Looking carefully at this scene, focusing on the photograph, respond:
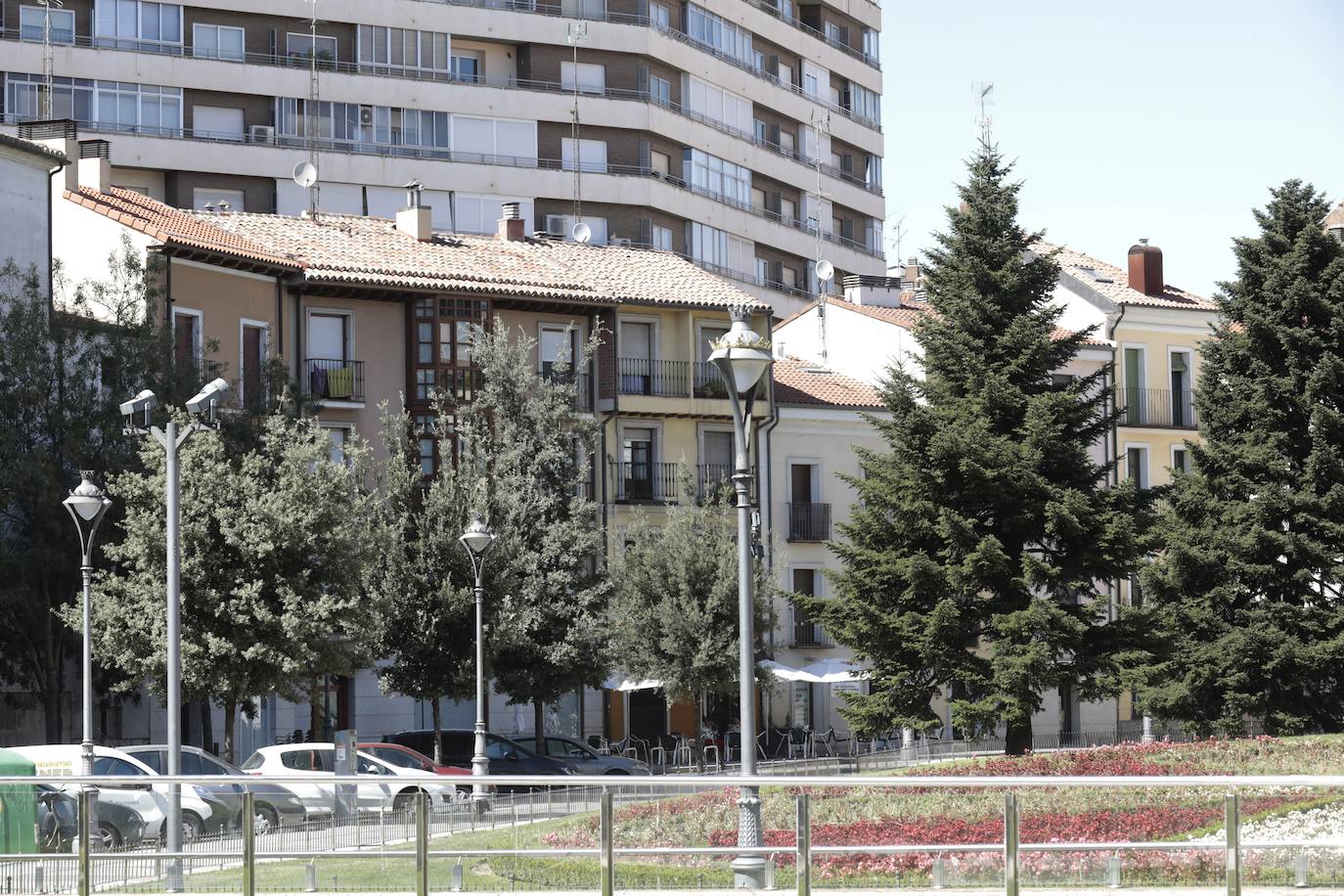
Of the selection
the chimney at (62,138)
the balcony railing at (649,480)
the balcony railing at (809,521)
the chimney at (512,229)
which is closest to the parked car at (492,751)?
the balcony railing at (649,480)

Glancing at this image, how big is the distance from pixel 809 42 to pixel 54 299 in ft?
166

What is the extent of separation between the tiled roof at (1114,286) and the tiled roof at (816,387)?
8232 mm

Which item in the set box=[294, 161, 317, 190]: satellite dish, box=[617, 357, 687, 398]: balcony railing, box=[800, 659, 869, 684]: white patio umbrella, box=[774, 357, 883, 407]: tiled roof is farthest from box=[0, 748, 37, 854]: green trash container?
box=[294, 161, 317, 190]: satellite dish

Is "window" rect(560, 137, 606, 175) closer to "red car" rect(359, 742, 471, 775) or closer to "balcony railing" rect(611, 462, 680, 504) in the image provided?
"balcony railing" rect(611, 462, 680, 504)

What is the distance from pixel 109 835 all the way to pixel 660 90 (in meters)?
65.2

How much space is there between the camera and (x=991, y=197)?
4150cm

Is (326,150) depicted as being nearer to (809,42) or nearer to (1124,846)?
(809,42)

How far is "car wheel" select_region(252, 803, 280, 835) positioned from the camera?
17.1 meters

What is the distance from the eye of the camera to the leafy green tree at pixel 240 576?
123 feet

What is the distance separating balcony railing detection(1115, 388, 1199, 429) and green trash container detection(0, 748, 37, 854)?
50817 millimetres

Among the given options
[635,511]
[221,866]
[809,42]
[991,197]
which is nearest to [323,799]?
[221,866]

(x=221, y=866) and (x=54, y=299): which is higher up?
(x=54, y=299)

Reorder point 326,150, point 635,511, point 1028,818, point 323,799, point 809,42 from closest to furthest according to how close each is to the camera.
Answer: point 1028,818, point 323,799, point 635,511, point 326,150, point 809,42

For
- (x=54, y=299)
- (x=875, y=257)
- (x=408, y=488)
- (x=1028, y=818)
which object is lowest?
(x=1028, y=818)
